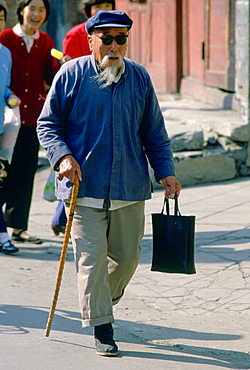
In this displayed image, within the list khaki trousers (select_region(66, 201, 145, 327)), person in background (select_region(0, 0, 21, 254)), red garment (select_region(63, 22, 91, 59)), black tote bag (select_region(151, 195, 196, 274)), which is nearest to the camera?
khaki trousers (select_region(66, 201, 145, 327))

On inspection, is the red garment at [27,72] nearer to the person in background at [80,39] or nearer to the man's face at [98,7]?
the person in background at [80,39]

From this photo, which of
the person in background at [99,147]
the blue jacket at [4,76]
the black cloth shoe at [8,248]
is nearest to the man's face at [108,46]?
the person in background at [99,147]

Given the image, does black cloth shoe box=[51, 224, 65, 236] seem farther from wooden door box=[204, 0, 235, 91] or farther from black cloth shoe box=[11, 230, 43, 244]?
wooden door box=[204, 0, 235, 91]

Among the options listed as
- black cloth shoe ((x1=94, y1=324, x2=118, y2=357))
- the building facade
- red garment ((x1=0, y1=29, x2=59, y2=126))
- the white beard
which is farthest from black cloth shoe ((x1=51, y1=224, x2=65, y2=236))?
the building facade

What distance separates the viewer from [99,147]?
12.0ft

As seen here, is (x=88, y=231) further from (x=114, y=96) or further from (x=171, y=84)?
(x=171, y=84)

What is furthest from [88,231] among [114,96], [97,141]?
[114,96]

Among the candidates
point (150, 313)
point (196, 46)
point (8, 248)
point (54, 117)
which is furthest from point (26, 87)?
point (196, 46)

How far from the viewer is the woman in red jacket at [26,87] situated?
592cm

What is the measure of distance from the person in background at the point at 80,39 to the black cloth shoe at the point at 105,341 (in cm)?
246

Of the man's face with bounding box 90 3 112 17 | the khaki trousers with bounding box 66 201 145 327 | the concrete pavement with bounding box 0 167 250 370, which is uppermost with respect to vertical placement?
the man's face with bounding box 90 3 112 17

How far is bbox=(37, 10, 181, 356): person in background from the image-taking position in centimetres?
366

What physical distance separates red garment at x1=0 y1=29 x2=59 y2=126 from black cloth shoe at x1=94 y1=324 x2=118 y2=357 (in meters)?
2.66

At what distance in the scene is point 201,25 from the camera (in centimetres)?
936
